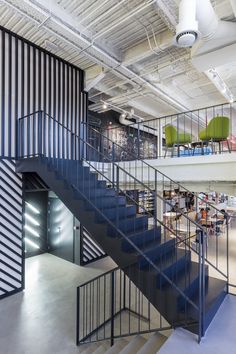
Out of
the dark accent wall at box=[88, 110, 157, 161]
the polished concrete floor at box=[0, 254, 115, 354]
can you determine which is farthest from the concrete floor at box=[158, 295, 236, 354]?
the dark accent wall at box=[88, 110, 157, 161]

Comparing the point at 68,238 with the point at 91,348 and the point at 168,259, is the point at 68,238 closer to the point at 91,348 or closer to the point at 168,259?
the point at 91,348

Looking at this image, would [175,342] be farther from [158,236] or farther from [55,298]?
[55,298]

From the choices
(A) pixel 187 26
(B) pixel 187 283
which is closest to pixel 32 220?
(B) pixel 187 283

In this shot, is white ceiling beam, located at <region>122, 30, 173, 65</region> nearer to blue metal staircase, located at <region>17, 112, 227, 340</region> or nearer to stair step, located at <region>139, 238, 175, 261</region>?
blue metal staircase, located at <region>17, 112, 227, 340</region>

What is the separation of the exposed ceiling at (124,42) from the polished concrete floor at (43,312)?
5.46m

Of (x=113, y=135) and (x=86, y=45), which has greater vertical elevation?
(x=86, y=45)

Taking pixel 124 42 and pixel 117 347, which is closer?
pixel 117 347

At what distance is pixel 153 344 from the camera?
3.26 metres

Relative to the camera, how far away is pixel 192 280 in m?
3.34

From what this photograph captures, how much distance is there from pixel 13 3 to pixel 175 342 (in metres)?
5.68

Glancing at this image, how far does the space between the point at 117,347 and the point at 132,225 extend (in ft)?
6.11

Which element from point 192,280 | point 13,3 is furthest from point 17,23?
point 192,280

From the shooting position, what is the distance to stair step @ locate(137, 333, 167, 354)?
120 inches

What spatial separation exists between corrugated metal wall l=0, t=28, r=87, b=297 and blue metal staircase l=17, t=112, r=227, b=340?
0.53m
